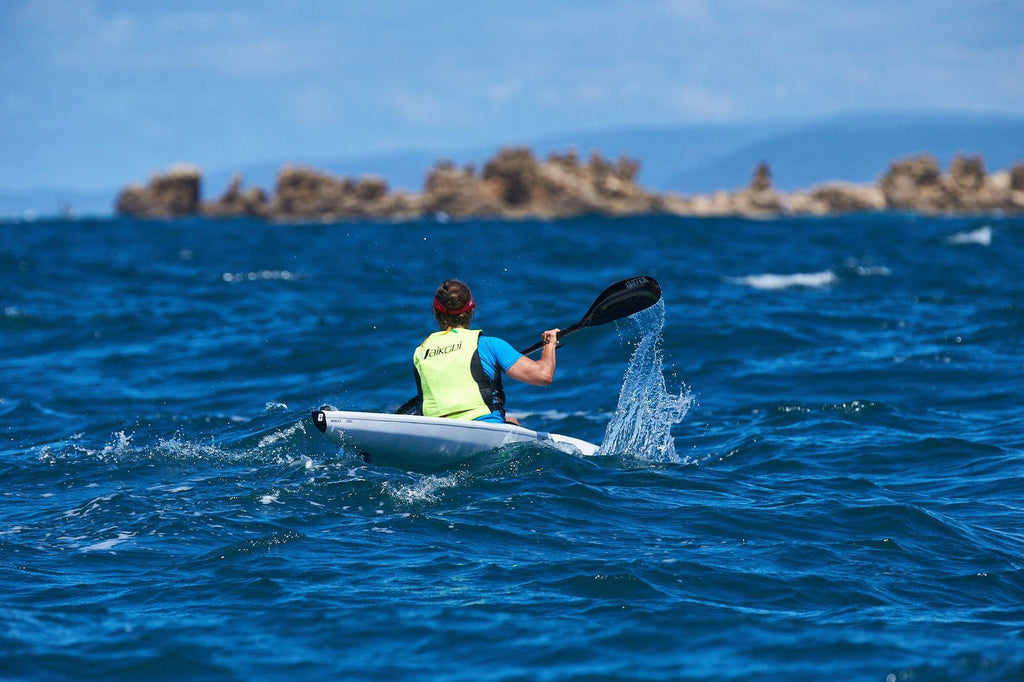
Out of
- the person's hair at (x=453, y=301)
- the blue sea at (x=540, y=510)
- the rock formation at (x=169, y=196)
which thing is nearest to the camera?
the blue sea at (x=540, y=510)

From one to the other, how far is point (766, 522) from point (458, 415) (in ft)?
8.24

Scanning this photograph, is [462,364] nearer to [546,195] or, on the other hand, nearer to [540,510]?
[540,510]

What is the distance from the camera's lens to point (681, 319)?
17.4 meters

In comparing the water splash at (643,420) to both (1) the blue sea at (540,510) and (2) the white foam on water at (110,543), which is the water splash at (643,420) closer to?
(1) the blue sea at (540,510)

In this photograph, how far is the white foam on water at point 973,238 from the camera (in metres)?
38.8

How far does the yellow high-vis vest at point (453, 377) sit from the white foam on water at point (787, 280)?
51.8 ft

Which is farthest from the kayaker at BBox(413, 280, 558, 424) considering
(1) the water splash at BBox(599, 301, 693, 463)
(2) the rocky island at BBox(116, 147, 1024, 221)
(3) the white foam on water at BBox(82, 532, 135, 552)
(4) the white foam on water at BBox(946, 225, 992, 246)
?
(2) the rocky island at BBox(116, 147, 1024, 221)

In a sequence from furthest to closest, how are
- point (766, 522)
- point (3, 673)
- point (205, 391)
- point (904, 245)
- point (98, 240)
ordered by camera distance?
1. point (98, 240)
2. point (904, 245)
3. point (205, 391)
4. point (766, 522)
5. point (3, 673)

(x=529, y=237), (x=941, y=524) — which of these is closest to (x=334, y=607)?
(x=941, y=524)

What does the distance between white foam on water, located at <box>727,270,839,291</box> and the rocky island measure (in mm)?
65305

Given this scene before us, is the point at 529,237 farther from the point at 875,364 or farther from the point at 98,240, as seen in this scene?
the point at 875,364

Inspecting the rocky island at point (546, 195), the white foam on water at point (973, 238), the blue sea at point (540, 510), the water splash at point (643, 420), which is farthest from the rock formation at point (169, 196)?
the water splash at point (643, 420)

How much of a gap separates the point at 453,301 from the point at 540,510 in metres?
1.84

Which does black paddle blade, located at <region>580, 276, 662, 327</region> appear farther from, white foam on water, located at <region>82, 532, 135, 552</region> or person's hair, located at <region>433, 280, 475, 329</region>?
white foam on water, located at <region>82, 532, 135, 552</region>
